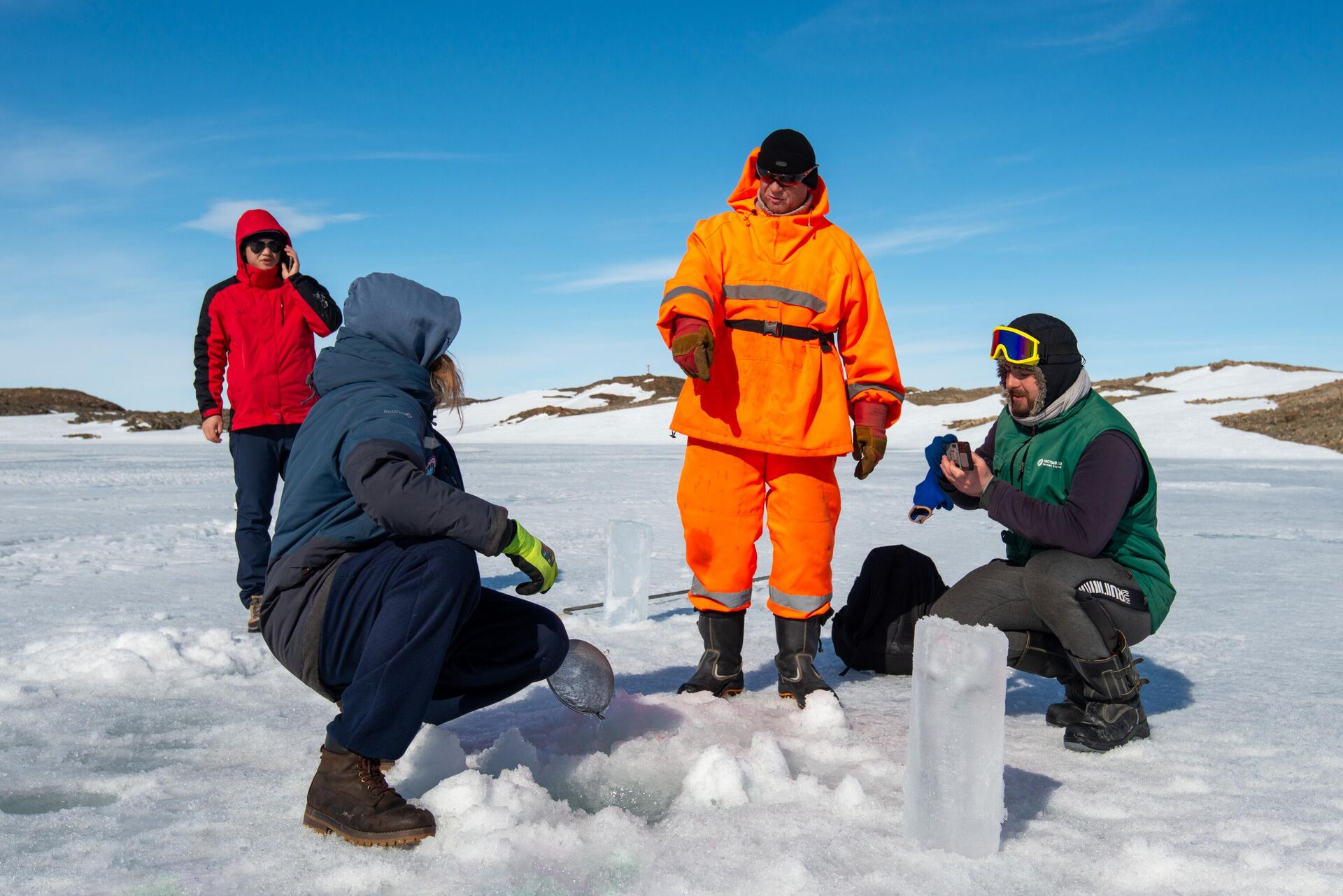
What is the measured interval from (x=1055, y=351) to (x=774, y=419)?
34.1 inches

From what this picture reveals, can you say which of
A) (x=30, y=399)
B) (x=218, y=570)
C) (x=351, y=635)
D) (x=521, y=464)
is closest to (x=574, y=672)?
(x=351, y=635)

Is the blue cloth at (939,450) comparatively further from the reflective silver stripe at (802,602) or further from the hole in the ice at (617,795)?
the hole in the ice at (617,795)

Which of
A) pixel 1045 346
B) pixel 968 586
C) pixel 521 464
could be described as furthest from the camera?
pixel 521 464

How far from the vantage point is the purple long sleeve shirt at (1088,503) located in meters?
2.63

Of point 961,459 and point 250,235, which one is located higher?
point 250,235

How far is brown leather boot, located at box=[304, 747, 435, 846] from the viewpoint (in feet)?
6.38

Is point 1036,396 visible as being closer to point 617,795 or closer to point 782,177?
point 782,177

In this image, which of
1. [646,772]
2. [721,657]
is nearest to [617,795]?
[646,772]

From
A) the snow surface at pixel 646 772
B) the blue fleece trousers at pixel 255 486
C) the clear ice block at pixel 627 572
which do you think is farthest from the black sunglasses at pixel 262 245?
the clear ice block at pixel 627 572

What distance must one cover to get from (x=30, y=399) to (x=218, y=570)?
143ft

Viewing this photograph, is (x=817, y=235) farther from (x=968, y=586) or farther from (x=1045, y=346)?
(x=968, y=586)

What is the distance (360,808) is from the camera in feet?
6.43

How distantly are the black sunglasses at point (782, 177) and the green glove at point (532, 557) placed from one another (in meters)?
1.65

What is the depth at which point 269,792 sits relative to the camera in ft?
7.34
